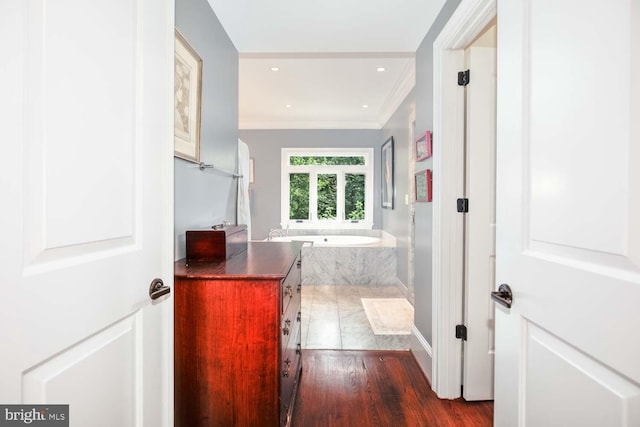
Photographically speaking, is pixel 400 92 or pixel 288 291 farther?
pixel 400 92

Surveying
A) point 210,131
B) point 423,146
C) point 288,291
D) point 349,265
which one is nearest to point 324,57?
point 423,146

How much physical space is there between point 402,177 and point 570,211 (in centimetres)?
351

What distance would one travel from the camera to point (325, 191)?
19.1ft

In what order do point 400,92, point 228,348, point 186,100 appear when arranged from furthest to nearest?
1. point 400,92
2. point 186,100
3. point 228,348

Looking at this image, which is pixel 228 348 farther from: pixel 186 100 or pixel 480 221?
pixel 480 221

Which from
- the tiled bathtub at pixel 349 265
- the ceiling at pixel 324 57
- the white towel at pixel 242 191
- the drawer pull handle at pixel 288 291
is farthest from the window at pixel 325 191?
the drawer pull handle at pixel 288 291

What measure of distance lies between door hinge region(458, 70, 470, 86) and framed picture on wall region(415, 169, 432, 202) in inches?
22.1

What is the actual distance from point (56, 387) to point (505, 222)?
1245mm

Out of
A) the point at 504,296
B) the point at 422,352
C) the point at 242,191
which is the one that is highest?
the point at 242,191

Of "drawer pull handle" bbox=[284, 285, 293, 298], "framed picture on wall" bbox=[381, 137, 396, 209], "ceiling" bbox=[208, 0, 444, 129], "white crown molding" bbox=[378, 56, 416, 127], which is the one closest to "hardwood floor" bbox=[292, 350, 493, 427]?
"drawer pull handle" bbox=[284, 285, 293, 298]

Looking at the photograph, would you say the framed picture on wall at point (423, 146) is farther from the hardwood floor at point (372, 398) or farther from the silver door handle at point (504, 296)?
the hardwood floor at point (372, 398)

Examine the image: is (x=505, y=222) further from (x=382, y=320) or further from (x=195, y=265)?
(x=382, y=320)

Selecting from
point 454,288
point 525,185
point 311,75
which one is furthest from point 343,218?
point 525,185

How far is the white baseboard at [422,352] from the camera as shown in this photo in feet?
7.01
